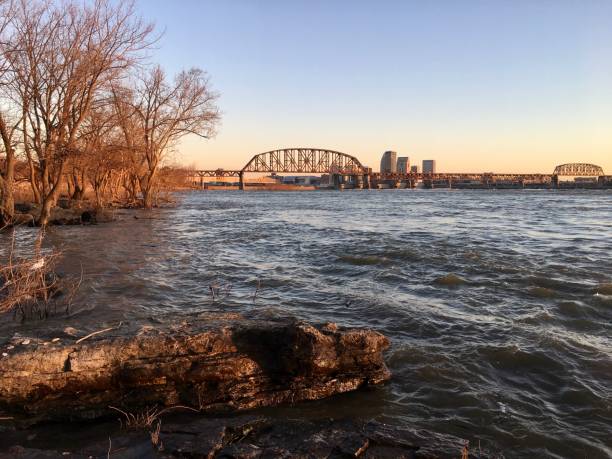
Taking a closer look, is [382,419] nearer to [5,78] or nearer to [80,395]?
[80,395]

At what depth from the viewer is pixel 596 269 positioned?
38.6 ft

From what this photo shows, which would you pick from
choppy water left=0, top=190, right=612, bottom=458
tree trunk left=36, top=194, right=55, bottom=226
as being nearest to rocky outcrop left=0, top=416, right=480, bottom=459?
choppy water left=0, top=190, right=612, bottom=458

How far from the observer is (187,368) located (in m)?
4.83

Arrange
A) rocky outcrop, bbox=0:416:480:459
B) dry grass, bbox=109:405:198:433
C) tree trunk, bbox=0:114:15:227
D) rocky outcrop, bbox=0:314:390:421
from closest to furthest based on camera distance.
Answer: rocky outcrop, bbox=0:416:480:459
dry grass, bbox=109:405:198:433
rocky outcrop, bbox=0:314:390:421
tree trunk, bbox=0:114:15:227

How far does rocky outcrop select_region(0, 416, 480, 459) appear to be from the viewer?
11.9ft

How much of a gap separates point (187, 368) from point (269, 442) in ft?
4.79

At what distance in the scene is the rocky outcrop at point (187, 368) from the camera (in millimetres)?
4398

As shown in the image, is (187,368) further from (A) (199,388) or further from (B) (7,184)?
(B) (7,184)

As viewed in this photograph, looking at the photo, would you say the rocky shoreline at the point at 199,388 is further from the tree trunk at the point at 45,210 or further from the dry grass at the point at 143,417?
the tree trunk at the point at 45,210

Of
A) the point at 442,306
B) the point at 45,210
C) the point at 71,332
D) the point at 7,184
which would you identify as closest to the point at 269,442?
the point at 71,332

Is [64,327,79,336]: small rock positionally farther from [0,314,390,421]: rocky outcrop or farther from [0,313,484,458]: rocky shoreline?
[0,314,390,421]: rocky outcrop

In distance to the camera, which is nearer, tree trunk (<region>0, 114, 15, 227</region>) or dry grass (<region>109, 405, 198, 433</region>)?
dry grass (<region>109, 405, 198, 433</region>)

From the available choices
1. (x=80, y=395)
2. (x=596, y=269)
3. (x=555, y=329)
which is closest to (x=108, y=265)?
(x=80, y=395)

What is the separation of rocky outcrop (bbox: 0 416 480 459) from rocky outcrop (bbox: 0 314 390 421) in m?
0.51
